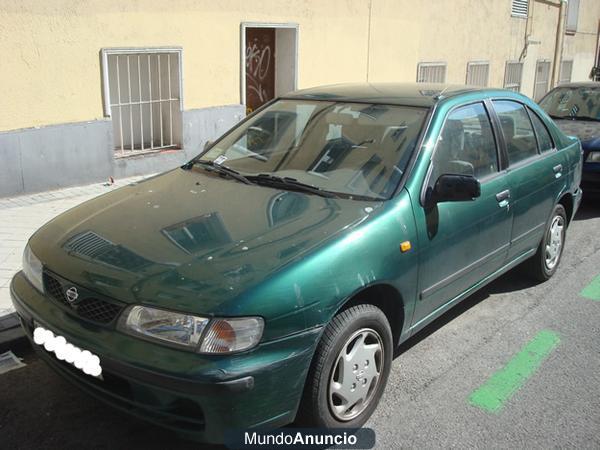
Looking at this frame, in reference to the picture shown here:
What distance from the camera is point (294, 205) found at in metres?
3.29

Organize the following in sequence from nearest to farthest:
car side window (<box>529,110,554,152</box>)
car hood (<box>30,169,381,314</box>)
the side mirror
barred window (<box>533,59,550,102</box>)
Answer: car hood (<box>30,169,381,314</box>) → the side mirror → car side window (<box>529,110,554,152</box>) → barred window (<box>533,59,550,102</box>)

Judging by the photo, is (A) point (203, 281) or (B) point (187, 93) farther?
(B) point (187, 93)

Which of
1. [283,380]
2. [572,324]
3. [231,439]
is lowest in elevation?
Answer: [572,324]

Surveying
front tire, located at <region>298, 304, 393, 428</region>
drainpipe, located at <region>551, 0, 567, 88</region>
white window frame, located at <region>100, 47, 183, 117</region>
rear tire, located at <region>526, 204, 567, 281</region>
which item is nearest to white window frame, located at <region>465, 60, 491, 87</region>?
drainpipe, located at <region>551, 0, 567, 88</region>

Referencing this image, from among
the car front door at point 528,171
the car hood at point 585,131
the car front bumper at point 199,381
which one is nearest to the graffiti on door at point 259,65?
the car hood at point 585,131

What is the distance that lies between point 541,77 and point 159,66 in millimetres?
14038

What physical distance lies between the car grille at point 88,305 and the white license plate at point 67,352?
0.14 metres

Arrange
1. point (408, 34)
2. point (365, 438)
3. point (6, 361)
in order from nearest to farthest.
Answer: point (365, 438) < point (6, 361) < point (408, 34)

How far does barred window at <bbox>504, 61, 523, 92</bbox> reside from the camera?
54.4ft

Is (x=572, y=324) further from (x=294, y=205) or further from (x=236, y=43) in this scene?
(x=236, y=43)

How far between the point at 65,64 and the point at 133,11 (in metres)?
1.14

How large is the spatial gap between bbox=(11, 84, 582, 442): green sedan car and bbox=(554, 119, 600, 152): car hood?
3.37 m

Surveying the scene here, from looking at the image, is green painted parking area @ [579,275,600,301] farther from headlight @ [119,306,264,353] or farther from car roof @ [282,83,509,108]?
headlight @ [119,306,264,353]

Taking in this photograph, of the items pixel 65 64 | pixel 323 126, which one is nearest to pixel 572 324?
pixel 323 126
